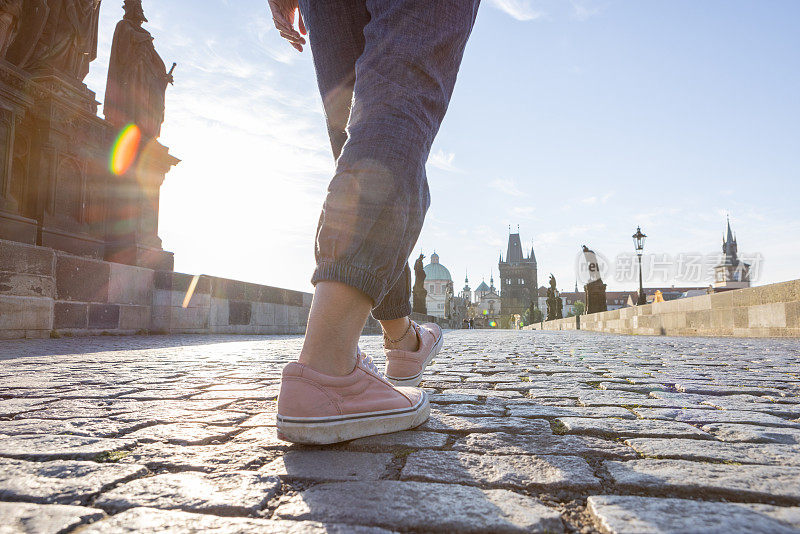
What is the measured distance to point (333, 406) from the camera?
1.35 meters

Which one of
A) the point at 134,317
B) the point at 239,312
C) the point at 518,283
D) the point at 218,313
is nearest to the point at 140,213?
the point at 218,313

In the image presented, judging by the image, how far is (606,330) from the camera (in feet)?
58.7

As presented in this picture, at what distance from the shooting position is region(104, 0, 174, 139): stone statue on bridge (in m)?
9.55

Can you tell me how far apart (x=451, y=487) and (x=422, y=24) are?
1134mm

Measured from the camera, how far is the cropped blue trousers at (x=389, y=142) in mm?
1339

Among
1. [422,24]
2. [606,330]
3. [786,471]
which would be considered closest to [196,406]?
[422,24]

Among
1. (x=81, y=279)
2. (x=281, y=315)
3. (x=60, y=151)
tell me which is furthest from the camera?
(x=281, y=315)

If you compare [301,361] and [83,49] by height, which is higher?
[83,49]

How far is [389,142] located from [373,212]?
0.19m

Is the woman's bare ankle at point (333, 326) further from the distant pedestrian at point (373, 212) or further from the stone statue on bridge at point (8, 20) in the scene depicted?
the stone statue on bridge at point (8, 20)

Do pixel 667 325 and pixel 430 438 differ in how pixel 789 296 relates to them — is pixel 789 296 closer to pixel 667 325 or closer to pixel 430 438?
pixel 667 325

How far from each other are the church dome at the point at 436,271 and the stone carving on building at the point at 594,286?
103m

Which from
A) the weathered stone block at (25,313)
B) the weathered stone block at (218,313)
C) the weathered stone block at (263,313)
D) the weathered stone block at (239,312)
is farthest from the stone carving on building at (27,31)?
the weathered stone block at (263,313)

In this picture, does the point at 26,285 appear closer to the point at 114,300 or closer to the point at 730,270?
the point at 114,300
